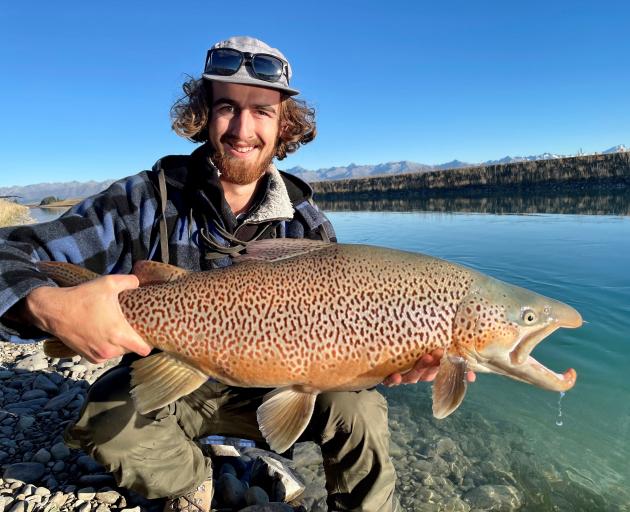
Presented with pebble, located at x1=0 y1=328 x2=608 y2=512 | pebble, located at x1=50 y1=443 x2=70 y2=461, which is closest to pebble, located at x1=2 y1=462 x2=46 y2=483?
pebble, located at x1=0 y1=328 x2=608 y2=512

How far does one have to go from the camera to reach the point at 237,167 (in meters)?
3.54

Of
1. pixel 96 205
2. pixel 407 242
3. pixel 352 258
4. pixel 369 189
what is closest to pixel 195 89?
pixel 96 205

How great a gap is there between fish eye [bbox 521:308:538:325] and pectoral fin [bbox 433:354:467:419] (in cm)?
49

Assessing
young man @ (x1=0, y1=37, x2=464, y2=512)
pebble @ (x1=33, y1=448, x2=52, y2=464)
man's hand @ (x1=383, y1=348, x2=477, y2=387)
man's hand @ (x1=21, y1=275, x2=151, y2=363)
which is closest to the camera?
man's hand @ (x1=21, y1=275, x2=151, y2=363)

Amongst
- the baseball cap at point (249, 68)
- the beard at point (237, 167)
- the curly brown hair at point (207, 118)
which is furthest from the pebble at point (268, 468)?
the baseball cap at point (249, 68)

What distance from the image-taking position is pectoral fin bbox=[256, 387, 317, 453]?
2572mm

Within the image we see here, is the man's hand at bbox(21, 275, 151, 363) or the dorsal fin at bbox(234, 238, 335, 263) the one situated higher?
the dorsal fin at bbox(234, 238, 335, 263)

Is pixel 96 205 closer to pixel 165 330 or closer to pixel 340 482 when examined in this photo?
pixel 165 330

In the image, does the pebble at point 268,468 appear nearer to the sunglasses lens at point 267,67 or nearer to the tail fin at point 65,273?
the tail fin at point 65,273

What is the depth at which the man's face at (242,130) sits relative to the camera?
140 inches

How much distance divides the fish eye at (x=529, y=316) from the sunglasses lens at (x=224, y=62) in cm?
266

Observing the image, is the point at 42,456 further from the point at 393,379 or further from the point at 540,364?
the point at 540,364

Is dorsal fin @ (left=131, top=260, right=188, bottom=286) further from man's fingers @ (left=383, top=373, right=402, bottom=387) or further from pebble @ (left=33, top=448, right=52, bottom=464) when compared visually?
pebble @ (left=33, top=448, right=52, bottom=464)

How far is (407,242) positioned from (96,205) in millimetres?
12385
